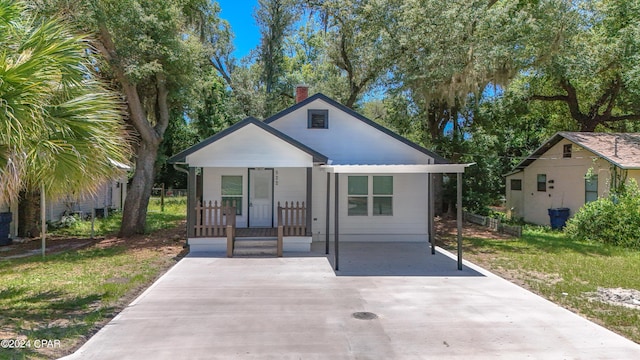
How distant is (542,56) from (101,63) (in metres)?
16.1

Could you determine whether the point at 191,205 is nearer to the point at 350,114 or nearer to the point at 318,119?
the point at 318,119

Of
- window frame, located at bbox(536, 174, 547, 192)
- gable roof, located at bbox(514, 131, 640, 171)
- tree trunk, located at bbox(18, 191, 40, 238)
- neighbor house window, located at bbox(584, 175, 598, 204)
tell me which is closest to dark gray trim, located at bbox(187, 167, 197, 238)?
tree trunk, located at bbox(18, 191, 40, 238)

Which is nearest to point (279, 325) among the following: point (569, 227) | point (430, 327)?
point (430, 327)

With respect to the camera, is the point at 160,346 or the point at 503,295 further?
the point at 503,295

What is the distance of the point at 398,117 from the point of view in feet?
67.9

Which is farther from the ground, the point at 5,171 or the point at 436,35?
the point at 436,35

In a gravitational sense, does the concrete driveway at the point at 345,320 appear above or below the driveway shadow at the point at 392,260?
below

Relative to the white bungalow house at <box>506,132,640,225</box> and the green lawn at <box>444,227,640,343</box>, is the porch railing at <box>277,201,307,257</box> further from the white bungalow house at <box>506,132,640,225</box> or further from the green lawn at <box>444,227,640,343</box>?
the white bungalow house at <box>506,132,640,225</box>

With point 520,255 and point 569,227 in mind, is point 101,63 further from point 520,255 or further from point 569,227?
point 569,227

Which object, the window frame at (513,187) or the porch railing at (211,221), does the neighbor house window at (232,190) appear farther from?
the window frame at (513,187)

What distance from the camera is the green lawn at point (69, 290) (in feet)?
16.9

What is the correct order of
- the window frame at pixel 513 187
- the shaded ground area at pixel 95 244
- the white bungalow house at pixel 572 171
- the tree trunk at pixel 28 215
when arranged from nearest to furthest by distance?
the shaded ground area at pixel 95 244, the tree trunk at pixel 28 215, the white bungalow house at pixel 572 171, the window frame at pixel 513 187

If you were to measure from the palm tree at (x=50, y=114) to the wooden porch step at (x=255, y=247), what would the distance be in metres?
5.60

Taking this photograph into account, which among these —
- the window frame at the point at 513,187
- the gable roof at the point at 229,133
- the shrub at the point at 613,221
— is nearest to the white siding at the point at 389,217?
the gable roof at the point at 229,133
